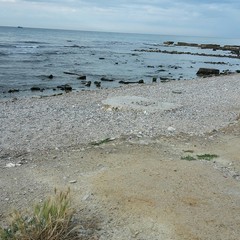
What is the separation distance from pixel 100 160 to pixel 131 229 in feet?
8.59

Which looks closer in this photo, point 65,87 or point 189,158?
point 189,158

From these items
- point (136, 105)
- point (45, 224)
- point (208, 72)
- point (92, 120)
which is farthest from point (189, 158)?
point (208, 72)

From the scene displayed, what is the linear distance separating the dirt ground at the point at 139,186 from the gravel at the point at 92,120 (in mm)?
859

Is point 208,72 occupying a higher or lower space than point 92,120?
lower

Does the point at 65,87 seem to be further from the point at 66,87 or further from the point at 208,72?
the point at 208,72

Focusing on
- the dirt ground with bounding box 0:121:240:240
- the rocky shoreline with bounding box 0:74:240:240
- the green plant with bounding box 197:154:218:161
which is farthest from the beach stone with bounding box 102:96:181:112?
the green plant with bounding box 197:154:218:161

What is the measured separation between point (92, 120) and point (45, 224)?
267 inches

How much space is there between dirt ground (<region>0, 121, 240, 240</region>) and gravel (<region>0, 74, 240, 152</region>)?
0.86m

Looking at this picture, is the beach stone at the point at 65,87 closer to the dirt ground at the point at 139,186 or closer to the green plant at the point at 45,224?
the dirt ground at the point at 139,186

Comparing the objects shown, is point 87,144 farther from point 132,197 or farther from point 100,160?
point 132,197

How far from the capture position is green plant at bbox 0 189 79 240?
14.3ft

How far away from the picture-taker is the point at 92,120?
11109 millimetres

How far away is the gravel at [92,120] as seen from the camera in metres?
9.40

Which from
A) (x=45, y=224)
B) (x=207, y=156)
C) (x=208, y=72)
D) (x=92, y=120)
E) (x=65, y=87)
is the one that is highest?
(x=45, y=224)
